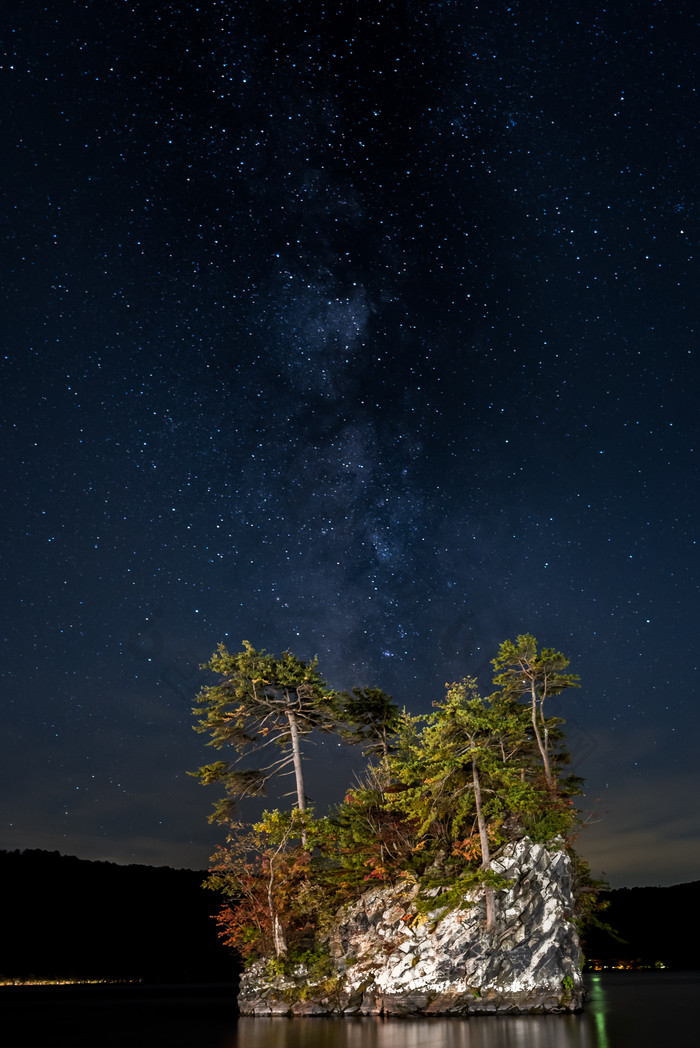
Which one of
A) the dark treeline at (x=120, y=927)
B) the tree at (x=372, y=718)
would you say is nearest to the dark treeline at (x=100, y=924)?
the dark treeline at (x=120, y=927)

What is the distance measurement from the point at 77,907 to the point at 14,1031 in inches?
2826

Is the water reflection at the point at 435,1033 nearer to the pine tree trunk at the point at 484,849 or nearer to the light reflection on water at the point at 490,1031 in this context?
the light reflection on water at the point at 490,1031

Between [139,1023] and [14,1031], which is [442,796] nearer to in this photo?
[139,1023]

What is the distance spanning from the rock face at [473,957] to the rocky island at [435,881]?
5cm

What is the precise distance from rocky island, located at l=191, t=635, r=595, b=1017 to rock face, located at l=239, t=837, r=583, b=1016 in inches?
2.0

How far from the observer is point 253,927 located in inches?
1400

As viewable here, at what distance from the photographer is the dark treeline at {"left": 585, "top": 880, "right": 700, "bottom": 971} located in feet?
332

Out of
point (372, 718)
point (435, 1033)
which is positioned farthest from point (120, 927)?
point (435, 1033)

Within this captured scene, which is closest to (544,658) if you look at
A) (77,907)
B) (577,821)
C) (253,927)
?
(577,821)

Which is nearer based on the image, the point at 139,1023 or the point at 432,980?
the point at 432,980

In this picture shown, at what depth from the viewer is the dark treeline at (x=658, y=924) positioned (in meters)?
101

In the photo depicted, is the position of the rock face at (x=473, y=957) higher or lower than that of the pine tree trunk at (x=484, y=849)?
lower

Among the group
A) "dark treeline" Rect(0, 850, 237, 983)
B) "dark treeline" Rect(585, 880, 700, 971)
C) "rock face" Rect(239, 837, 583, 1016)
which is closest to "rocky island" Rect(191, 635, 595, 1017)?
"rock face" Rect(239, 837, 583, 1016)

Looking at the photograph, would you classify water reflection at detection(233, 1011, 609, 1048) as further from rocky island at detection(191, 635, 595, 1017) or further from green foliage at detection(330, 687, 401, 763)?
green foliage at detection(330, 687, 401, 763)
